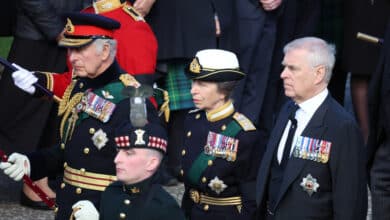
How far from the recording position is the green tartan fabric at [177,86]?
9.55 meters

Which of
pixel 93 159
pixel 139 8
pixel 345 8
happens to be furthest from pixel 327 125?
pixel 345 8

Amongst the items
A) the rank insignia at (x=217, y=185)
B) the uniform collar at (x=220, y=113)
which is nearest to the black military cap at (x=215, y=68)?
the uniform collar at (x=220, y=113)

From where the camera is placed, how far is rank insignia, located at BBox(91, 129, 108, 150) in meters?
6.65

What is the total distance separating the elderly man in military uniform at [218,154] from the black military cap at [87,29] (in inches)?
34.3

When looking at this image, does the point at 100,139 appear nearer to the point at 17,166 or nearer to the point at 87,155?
the point at 87,155

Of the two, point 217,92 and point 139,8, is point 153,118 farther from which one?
point 139,8

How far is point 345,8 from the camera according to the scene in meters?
10.3

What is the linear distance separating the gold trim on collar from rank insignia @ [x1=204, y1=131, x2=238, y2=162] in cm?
158

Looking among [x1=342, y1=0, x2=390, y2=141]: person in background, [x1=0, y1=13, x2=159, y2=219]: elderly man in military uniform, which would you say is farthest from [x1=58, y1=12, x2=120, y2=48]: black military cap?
[x1=342, y1=0, x2=390, y2=141]: person in background

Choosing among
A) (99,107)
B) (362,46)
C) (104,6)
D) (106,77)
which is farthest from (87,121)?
(362,46)

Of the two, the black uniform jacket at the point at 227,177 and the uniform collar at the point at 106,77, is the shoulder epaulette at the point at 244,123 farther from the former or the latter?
the uniform collar at the point at 106,77

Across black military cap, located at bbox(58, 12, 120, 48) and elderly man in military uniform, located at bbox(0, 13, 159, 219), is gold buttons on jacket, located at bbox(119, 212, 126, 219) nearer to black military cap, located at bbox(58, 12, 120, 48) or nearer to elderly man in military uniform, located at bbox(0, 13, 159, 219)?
elderly man in military uniform, located at bbox(0, 13, 159, 219)

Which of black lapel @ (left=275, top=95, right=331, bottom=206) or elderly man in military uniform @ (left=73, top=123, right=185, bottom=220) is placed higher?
elderly man in military uniform @ (left=73, top=123, right=185, bottom=220)

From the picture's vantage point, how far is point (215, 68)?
299 inches
